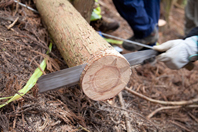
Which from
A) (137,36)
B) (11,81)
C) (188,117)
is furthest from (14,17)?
(188,117)

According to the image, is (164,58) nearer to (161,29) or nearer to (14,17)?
(14,17)

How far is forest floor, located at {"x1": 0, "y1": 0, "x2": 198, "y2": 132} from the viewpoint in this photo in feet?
4.61

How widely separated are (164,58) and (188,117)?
103cm

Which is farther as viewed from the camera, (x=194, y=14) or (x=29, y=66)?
(x=194, y=14)

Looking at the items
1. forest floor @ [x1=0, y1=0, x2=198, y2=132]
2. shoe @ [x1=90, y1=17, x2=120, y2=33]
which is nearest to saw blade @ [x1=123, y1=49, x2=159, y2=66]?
forest floor @ [x1=0, y1=0, x2=198, y2=132]

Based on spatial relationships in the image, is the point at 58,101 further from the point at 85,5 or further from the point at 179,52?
the point at 179,52

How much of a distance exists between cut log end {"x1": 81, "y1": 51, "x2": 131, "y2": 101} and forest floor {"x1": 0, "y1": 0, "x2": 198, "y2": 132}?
0.33m

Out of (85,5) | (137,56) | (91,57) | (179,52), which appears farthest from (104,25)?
(91,57)

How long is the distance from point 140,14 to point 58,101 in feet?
5.05

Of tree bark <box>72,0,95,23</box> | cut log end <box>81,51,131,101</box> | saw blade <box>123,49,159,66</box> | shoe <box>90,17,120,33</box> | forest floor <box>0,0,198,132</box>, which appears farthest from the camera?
shoe <box>90,17,120,33</box>

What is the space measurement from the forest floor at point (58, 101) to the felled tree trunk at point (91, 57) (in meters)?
0.31

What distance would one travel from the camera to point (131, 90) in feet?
7.08

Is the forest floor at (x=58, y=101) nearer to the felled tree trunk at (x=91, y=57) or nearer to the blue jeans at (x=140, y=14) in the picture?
the felled tree trunk at (x=91, y=57)

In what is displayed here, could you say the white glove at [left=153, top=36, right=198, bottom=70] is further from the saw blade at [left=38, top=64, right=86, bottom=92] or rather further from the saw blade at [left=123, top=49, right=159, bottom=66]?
the saw blade at [left=38, top=64, right=86, bottom=92]
